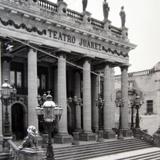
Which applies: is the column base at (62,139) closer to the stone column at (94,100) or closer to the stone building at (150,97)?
the stone column at (94,100)

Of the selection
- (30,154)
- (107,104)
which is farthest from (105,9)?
(30,154)

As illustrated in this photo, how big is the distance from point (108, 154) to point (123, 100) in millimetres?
9105

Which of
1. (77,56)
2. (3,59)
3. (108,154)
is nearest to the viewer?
(108,154)

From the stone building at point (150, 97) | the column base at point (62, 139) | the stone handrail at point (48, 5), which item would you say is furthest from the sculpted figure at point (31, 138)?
the stone building at point (150, 97)

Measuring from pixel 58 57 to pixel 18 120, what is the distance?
672 cm

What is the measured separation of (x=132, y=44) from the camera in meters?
37.5

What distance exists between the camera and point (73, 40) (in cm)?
3062

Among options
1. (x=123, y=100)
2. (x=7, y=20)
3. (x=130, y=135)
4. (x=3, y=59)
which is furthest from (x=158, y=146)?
(x=7, y=20)

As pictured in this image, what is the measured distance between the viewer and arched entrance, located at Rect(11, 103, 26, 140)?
31312 mm

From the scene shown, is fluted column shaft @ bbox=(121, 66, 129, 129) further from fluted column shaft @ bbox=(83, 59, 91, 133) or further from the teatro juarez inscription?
fluted column shaft @ bbox=(83, 59, 91, 133)

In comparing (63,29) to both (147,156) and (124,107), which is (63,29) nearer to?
(124,107)

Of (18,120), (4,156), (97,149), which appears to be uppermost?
(18,120)

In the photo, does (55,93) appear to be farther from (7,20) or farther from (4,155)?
(4,155)

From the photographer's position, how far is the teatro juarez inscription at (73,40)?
1137 inches
